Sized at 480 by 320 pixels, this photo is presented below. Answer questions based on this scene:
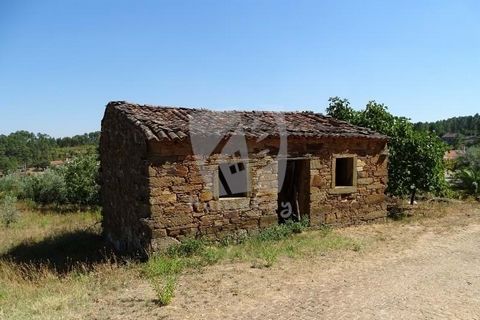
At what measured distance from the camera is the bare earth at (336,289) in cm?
516

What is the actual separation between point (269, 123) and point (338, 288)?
5.26 m

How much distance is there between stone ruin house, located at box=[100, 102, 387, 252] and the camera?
8.14 meters

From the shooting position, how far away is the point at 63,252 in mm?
10508

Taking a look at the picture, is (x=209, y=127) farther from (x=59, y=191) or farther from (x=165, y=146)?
(x=59, y=191)

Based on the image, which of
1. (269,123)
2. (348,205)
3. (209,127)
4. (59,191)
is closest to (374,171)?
(348,205)

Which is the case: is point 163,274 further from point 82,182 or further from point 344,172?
point 82,182

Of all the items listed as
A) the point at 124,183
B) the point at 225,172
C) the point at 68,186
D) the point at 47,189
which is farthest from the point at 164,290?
the point at 47,189

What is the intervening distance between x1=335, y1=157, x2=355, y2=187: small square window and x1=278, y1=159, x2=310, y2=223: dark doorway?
1.20 meters

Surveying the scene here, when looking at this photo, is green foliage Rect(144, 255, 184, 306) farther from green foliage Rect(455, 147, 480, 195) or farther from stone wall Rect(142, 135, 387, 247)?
green foliage Rect(455, 147, 480, 195)

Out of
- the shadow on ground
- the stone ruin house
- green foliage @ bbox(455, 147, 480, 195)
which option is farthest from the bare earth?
green foliage @ bbox(455, 147, 480, 195)

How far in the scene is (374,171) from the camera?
36.2 feet

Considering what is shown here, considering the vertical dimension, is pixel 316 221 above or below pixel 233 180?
below

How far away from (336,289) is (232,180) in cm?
406

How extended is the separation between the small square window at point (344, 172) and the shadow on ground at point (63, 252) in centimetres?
634
